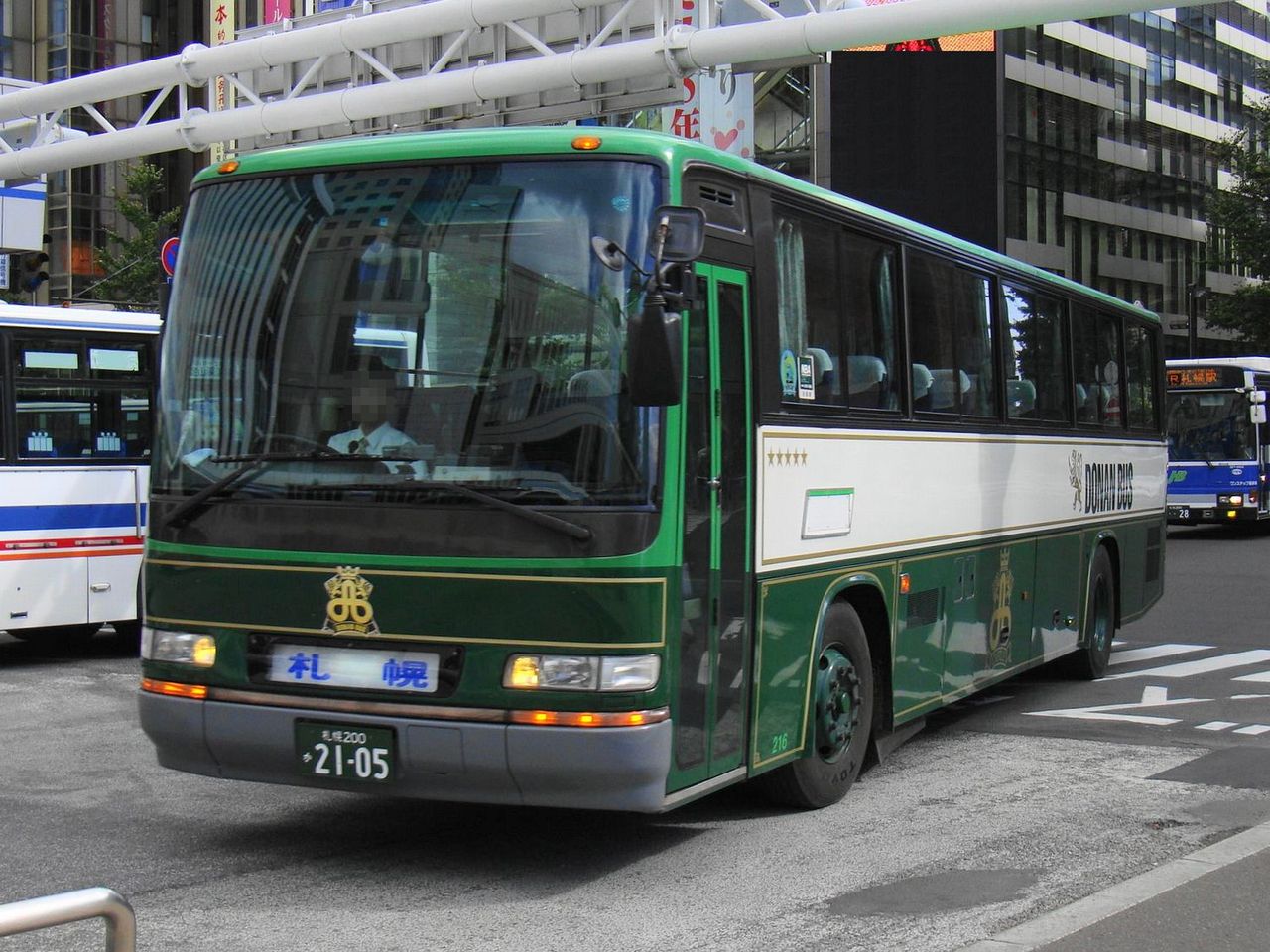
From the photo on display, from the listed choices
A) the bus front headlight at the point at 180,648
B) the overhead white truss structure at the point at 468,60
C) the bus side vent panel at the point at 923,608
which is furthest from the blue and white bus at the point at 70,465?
the bus side vent panel at the point at 923,608

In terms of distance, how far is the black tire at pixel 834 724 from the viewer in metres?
8.02

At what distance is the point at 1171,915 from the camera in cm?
616

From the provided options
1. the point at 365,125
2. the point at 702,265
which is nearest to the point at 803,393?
the point at 702,265

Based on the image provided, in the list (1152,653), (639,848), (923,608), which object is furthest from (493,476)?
(1152,653)

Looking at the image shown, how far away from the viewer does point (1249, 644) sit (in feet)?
51.0

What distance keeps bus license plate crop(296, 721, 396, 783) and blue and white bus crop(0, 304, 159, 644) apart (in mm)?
7512

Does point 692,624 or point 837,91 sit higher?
point 837,91

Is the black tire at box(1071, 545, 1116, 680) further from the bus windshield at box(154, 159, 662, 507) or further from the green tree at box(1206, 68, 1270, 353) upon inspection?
the green tree at box(1206, 68, 1270, 353)

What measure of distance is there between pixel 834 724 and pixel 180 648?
314 cm

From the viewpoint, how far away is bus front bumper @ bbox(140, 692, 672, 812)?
20.7 feet

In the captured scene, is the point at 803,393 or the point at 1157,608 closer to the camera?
the point at 803,393

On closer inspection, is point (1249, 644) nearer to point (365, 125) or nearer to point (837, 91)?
point (365, 125)

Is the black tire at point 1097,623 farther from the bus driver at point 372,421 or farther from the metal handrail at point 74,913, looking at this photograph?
the metal handrail at point 74,913

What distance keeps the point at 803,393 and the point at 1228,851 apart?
8.93 feet
